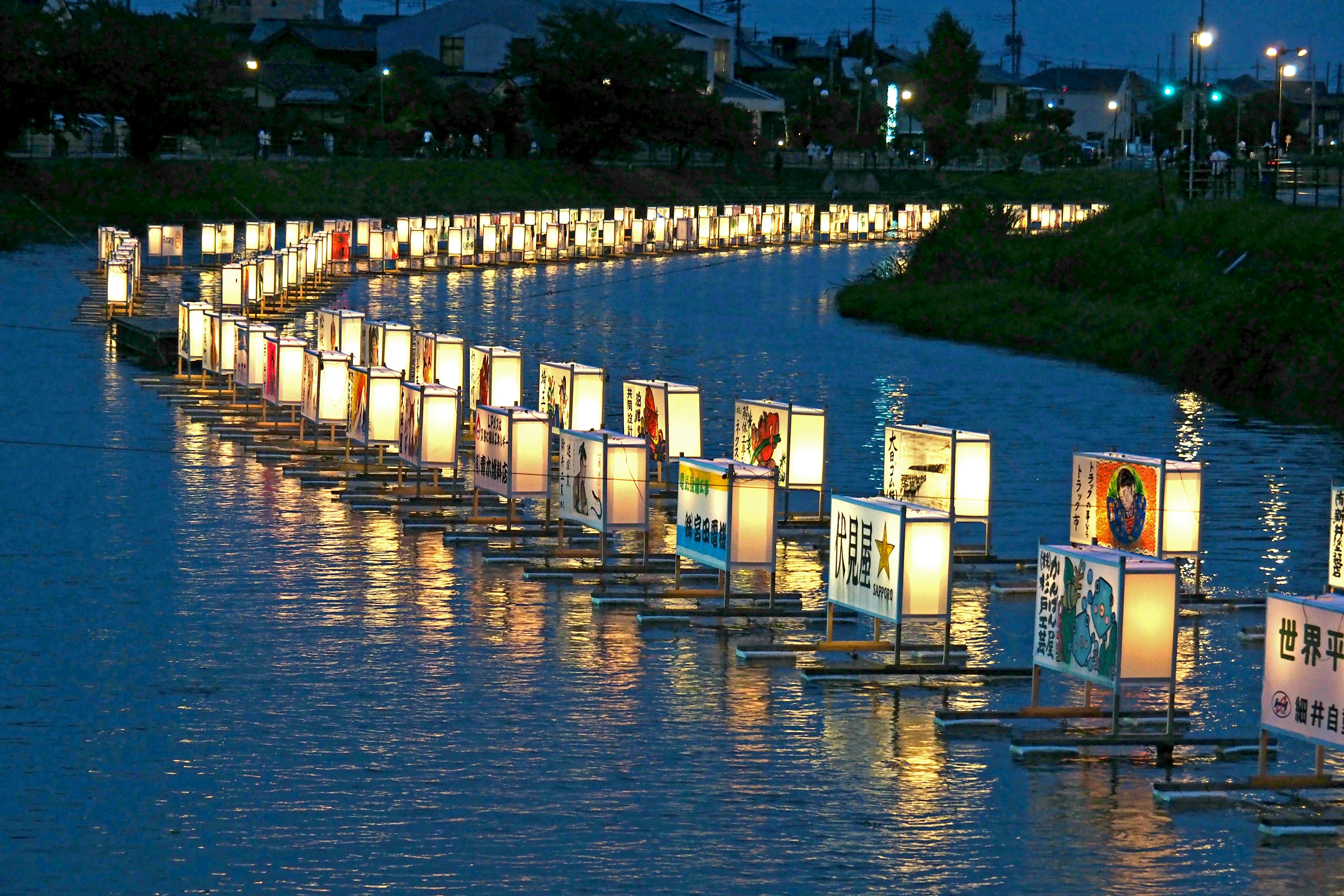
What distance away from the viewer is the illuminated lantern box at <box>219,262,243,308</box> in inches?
2372

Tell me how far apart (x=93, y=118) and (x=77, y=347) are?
84.0m

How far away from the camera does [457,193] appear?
118 metres

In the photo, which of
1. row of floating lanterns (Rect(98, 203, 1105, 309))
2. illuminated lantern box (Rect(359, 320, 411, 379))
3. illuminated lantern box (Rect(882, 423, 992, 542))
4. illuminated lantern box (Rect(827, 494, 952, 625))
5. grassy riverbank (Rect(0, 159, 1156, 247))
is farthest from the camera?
grassy riverbank (Rect(0, 159, 1156, 247))

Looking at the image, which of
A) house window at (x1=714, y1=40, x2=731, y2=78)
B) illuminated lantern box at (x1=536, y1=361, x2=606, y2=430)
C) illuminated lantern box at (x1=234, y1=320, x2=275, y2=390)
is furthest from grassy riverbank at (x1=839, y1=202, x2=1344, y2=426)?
house window at (x1=714, y1=40, x2=731, y2=78)

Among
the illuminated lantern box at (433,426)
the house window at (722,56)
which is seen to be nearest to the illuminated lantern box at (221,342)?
the illuminated lantern box at (433,426)

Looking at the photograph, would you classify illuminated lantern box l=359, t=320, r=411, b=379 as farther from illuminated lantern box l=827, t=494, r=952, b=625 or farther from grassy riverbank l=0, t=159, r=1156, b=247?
grassy riverbank l=0, t=159, r=1156, b=247

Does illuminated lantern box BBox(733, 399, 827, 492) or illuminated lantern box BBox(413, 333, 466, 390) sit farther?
illuminated lantern box BBox(413, 333, 466, 390)

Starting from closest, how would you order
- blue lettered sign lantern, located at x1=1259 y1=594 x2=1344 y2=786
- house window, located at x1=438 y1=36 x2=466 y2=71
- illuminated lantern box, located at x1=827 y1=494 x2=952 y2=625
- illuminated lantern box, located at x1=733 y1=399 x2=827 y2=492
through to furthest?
blue lettered sign lantern, located at x1=1259 y1=594 x2=1344 y2=786, illuminated lantern box, located at x1=827 y1=494 x2=952 y2=625, illuminated lantern box, located at x1=733 y1=399 x2=827 y2=492, house window, located at x1=438 y1=36 x2=466 y2=71

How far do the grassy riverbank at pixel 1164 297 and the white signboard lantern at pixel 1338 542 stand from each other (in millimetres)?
24071

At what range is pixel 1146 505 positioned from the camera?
89.5 feet

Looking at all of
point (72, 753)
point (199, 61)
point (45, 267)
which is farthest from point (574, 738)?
point (199, 61)

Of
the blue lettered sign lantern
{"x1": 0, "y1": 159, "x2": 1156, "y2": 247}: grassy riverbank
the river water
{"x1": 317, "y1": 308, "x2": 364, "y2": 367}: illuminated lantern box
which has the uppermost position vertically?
{"x1": 0, "y1": 159, "x2": 1156, "y2": 247}: grassy riverbank

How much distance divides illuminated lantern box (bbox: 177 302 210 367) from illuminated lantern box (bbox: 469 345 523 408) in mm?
12652

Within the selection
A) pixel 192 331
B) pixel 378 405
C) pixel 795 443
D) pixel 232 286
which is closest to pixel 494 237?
pixel 232 286
